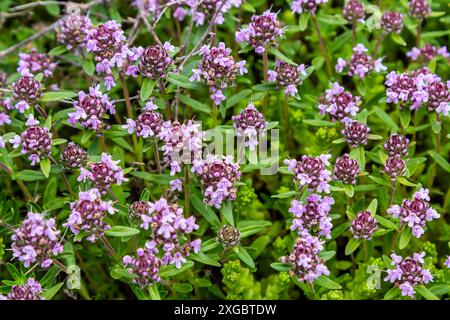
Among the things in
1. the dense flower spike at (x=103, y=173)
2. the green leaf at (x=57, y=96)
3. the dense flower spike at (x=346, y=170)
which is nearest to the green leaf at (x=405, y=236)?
the dense flower spike at (x=346, y=170)

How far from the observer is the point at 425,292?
3.63 metres

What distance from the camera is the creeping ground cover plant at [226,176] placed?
3.56 m

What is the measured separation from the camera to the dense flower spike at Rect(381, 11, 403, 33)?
470 cm

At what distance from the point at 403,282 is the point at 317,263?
0.60 meters

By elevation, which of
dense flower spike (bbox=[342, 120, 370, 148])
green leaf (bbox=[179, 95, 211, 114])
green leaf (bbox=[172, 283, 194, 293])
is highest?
green leaf (bbox=[179, 95, 211, 114])

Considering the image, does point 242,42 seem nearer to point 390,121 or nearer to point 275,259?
point 390,121

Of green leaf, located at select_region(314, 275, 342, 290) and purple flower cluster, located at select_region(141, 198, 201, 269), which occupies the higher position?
purple flower cluster, located at select_region(141, 198, 201, 269)

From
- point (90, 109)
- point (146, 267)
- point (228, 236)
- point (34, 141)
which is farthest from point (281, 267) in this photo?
point (34, 141)

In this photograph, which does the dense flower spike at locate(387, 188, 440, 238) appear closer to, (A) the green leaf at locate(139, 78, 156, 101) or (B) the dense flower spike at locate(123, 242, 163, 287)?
(B) the dense flower spike at locate(123, 242, 163, 287)

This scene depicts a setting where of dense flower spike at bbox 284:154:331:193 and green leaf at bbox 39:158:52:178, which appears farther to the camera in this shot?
green leaf at bbox 39:158:52:178

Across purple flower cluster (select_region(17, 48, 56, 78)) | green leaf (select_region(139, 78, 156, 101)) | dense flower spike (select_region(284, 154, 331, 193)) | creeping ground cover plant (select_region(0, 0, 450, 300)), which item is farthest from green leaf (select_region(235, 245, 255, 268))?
purple flower cluster (select_region(17, 48, 56, 78))

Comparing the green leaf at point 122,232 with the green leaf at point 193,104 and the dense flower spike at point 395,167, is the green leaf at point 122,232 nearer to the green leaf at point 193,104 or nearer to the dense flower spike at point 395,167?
the green leaf at point 193,104

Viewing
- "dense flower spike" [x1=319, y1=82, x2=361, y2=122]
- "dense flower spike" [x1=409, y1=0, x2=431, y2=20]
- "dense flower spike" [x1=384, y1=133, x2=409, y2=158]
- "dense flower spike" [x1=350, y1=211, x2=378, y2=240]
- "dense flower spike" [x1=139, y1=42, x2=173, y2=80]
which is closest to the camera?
"dense flower spike" [x1=350, y1=211, x2=378, y2=240]

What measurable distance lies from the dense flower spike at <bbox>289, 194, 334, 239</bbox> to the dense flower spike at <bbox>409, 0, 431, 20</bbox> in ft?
6.71
